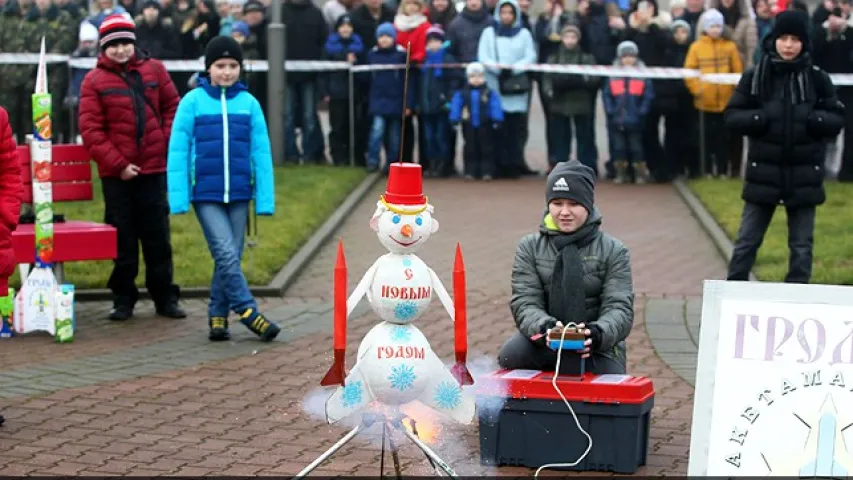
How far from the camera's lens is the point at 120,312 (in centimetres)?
1228

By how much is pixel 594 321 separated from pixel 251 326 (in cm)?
348

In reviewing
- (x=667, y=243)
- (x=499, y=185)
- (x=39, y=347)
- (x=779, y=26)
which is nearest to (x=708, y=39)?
(x=499, y=185)

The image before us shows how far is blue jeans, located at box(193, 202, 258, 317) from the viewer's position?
11.3m

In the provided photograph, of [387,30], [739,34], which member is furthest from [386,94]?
[739,34]

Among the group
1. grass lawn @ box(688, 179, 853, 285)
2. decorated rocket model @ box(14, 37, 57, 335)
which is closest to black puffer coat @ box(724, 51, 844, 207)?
grass lawn @ box(688, 179, 853, 285)

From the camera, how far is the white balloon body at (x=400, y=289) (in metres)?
7.47

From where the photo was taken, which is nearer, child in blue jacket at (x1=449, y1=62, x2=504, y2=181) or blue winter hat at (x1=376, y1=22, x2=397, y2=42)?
child in blue jacket at (x1=449, y1=62, x2=504, y2=181)

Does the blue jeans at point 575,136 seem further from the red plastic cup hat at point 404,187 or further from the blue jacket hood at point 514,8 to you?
the red plastic cup hat at point 404,187

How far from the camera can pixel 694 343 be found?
37.0 ft

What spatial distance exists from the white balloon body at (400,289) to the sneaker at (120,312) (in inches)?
199

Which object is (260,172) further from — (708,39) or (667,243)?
(708,39)

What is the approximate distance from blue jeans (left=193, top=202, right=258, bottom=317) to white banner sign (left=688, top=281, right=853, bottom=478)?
4.98 meters

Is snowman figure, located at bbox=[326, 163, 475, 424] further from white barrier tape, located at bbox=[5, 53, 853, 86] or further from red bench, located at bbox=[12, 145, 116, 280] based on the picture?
white barrier tape, located at bbox=[5, 53, 853, 86]

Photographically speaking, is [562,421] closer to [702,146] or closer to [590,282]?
[590,282]
